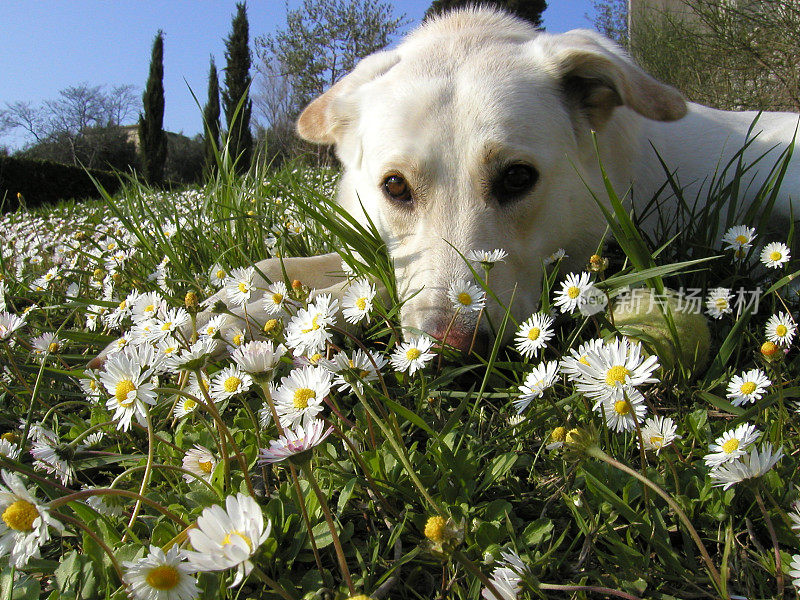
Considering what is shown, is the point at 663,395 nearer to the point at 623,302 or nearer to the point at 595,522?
the point at 623,302

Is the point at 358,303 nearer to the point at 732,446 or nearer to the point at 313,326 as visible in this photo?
the point at 313,326

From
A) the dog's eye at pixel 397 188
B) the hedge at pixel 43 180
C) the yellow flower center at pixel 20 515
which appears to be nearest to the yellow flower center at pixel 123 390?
the yellow flower center at pixel 20 515

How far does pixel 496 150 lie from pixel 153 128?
40.2 metres

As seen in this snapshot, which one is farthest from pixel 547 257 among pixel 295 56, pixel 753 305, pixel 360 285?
pixel 295 56

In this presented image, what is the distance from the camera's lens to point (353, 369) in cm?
123

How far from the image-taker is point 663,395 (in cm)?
157

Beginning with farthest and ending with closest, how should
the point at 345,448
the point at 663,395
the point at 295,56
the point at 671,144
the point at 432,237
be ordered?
1. the point at 295,56
2. the point at 671,144
3. the point at 432,237
4. the point at 663,395
5. the point at 345,448

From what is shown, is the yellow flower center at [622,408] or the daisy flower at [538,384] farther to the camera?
the daisy flower at [538,384]

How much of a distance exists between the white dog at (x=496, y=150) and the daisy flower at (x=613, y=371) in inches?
30.3

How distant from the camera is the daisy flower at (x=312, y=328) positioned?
1.31 metres

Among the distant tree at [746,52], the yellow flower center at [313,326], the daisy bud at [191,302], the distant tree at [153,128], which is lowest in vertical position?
the yellow flower center at [313,326]

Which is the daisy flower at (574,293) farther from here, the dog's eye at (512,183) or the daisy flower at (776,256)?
the dog's eye at (512,183)

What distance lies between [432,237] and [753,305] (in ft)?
3.78

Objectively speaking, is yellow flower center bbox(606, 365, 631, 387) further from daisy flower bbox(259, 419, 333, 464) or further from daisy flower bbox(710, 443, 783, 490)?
daisy flower bbox(259, 419, 333, 464)
